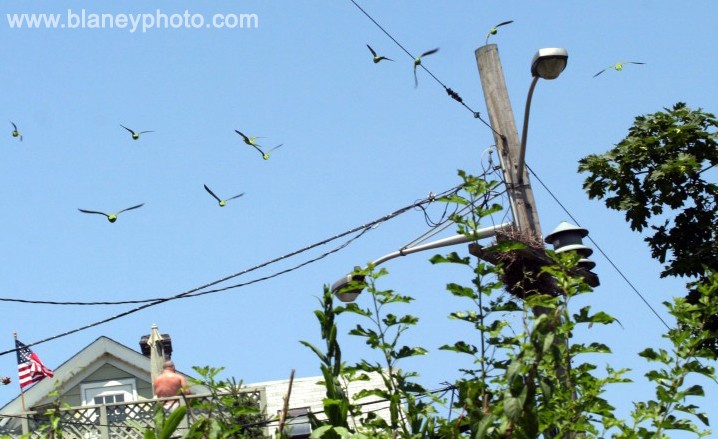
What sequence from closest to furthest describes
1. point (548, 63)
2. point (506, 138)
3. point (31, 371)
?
point (548, 63) < point (506, 138) < point (31, 371)

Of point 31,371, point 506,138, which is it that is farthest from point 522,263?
point 31,371

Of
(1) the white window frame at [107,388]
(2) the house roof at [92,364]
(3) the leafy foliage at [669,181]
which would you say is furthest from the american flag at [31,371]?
(3) the leafy foliage at [669,181]

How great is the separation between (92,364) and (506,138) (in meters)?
14.5

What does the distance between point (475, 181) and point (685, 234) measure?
7734mm

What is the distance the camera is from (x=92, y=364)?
24.6 m

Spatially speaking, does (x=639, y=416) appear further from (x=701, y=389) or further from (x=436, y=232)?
(x=436, y=232)

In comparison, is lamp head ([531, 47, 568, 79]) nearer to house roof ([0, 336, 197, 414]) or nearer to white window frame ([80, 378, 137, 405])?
house roof ([0, 336, 197, 414])

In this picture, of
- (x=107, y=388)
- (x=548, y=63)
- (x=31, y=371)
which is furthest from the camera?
(x=107, y=388)

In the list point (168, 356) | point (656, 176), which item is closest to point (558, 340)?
point (656, 176)

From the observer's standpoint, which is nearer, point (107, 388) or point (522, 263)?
point (522, 263)

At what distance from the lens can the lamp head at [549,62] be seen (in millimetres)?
10773

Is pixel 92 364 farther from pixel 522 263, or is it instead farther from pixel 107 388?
pixel 522 263

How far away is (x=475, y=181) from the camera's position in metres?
6.36

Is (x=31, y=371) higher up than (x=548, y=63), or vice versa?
(x=31, y=371)
